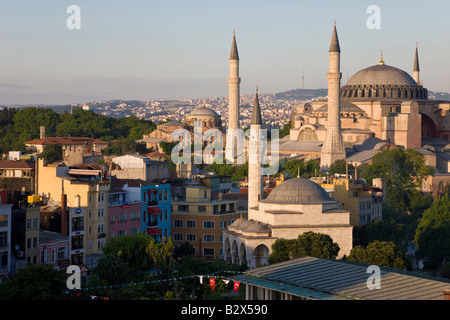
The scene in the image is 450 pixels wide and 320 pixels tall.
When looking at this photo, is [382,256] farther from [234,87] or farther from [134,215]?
[234,87]

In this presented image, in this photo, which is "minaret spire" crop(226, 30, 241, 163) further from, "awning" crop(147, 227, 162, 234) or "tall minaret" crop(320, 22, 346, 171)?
"awning" crop(147, 227, 162, 234)

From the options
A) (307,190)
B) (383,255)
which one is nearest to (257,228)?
(307,190)

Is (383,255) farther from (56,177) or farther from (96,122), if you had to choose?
(96,122)

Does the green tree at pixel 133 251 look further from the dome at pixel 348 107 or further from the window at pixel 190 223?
the dome at pixel 348 107

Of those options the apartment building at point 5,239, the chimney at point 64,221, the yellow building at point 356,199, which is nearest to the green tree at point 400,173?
the yellow building at point 356,199

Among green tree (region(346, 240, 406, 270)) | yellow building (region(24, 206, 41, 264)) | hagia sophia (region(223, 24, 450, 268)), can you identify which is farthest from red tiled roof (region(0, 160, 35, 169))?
green tree (region(346, 240, 406, 270))

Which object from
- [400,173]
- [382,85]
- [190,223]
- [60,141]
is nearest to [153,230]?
[190,223]

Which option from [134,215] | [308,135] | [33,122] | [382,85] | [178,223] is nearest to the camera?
[134,215]
